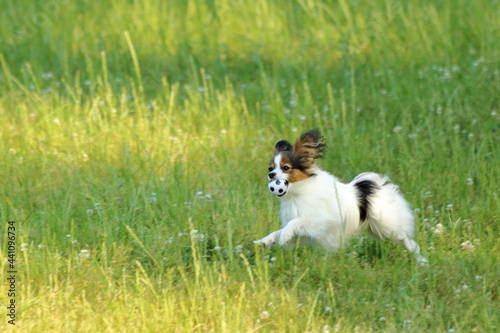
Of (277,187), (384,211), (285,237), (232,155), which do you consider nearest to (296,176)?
(277,187)

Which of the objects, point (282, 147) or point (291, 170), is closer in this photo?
point (291, 170)

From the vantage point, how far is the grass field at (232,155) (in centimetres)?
437

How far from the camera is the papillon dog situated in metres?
4.79

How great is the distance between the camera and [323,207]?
4836 millimetres

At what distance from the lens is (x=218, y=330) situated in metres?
4.10

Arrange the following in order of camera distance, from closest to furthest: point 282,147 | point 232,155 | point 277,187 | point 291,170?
point 277,187 < point 291,170 < point 282,147 < point 232,155

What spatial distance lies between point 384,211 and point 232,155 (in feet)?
6.32

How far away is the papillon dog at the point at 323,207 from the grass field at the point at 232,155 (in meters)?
0.13

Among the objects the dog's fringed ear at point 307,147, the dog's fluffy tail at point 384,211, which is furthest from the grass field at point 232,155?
the dog's fringed ear at point 307,147

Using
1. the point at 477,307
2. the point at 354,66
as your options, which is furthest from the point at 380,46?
the point at 477,307

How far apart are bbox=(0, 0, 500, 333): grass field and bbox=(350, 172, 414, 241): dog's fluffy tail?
13 centimetres

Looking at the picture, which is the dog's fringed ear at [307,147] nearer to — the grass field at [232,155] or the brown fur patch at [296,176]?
the brown fur patch at [296,176]

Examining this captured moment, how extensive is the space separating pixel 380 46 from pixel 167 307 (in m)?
5.05

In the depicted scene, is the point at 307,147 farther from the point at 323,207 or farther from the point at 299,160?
the point at 323,207
